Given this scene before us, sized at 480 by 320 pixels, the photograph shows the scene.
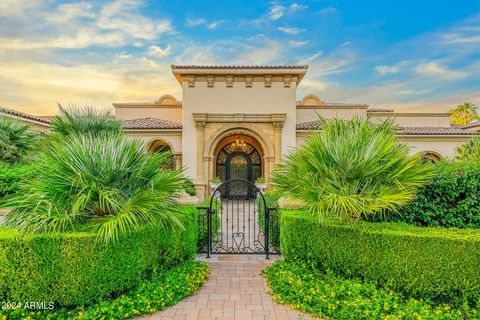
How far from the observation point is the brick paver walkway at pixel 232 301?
3615 mm

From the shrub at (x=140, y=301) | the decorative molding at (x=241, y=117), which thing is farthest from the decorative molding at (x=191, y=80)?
the shrub at (x=140, y=301)

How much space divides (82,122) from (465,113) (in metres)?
45.0

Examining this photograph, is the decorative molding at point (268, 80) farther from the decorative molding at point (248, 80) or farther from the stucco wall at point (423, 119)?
the stucco wall at point (423, 119)

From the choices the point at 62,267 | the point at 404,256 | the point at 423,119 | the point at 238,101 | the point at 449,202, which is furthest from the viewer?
the point at 423,119

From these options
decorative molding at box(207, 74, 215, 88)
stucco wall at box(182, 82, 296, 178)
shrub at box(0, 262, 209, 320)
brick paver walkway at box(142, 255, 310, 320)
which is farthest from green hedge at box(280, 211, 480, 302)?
decorative molding at box(207, 74, 215, 88)

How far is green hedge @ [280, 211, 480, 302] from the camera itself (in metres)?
3.63

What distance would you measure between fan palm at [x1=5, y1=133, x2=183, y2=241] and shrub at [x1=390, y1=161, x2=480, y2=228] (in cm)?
482

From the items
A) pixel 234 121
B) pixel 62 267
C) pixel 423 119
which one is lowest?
pixel 62 267

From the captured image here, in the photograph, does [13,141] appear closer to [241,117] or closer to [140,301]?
[140,301]

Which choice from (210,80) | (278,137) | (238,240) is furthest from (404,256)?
(210,80)

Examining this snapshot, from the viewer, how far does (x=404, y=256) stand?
12.6 feet

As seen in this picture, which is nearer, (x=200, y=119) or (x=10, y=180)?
(x=10, y=180)

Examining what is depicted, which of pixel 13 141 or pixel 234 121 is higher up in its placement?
pixel 234 121

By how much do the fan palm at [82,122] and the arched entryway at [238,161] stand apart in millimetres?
7277
